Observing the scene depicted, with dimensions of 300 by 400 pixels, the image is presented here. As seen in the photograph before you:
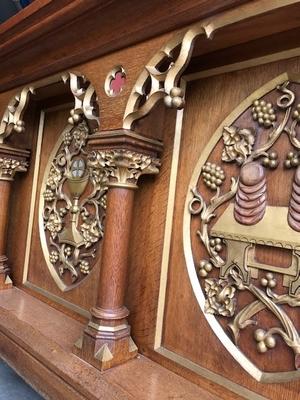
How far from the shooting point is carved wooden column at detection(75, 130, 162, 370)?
0.73 meters

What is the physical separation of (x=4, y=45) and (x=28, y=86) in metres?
0.13

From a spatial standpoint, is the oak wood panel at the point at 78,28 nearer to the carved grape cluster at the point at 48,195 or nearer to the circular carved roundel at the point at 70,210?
the circular carved roundel at the point at 70,210

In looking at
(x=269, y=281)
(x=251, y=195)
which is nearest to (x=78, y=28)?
(x=251, y=195)

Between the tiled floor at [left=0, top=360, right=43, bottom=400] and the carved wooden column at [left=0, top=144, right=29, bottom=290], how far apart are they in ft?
1.00

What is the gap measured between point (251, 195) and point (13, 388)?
0.77 meters

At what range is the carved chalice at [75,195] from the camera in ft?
3.36

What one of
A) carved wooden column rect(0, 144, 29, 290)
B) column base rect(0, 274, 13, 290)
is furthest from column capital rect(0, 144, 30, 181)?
column base rect(0, 274, 13, 290)

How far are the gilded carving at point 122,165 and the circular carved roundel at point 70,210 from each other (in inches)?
6.6

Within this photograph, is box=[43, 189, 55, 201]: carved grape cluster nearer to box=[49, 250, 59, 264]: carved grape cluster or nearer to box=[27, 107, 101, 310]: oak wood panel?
box=[27, 107, 101, 310]: oak wood panel

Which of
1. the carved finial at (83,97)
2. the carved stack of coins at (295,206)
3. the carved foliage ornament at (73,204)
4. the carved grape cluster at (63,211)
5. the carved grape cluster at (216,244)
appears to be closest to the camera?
the carved stack of coins at (295,206)

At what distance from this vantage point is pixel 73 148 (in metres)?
1.10

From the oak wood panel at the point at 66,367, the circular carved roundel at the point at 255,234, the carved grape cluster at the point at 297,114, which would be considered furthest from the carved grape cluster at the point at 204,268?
the carved grape cluster at the point at 297,114

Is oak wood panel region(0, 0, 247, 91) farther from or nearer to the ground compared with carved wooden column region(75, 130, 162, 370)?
farther from the ground

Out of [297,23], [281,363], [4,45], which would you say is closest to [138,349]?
[281,363]
